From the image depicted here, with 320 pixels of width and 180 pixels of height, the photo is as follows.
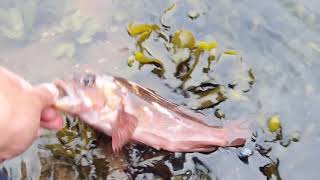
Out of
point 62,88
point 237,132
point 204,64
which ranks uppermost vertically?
point 62,88

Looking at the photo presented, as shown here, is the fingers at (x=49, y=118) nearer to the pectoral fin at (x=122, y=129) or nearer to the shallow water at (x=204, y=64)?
the pectoral fin at (x=122, y=129)

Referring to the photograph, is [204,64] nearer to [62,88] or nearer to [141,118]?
[141,118]

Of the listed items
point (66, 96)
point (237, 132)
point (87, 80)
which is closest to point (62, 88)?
point (66, 96)

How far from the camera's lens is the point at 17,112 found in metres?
2.29

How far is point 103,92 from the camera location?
3.28 meters

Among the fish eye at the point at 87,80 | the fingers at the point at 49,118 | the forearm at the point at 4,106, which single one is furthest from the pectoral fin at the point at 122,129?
the forearm at the point at 4,106

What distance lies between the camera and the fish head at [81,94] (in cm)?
310

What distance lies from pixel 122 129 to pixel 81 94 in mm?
308

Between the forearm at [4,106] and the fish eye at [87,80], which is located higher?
the forearm at [4,106]

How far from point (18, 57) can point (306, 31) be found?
2065 mm

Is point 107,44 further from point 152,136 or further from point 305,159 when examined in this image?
point 305,159

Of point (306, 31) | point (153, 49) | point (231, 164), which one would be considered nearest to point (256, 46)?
point (306, 31)

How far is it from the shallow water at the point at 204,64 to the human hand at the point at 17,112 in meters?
1.01

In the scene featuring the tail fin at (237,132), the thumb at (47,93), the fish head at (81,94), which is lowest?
the tail fin at (237,132)
